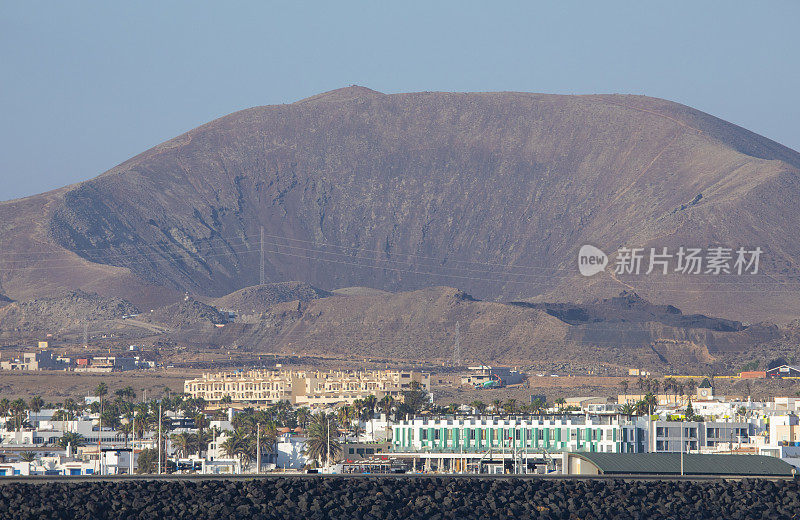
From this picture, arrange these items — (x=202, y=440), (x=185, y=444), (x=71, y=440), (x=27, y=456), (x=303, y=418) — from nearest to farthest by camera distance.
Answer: (x=27, y=456) < (x=185, y=444) < (x=202, y=440) < (x=71, y=440) < (x=303, y=418)

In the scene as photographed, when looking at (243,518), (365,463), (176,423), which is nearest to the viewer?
(243,518)

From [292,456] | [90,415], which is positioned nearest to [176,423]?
[90,415]

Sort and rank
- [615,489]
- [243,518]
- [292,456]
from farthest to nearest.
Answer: [292,456] < [615,489] < [243,518]

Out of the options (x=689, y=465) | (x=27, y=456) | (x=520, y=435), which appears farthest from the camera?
(x=27, y=456)

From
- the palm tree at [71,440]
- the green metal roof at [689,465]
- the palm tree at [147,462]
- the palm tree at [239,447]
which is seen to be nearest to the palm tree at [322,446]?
the palm tree at [239,447]

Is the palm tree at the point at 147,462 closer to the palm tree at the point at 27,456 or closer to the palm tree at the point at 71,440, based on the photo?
the palm tree at the point at 27,456

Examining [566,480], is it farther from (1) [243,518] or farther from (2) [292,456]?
(2) [292,456]

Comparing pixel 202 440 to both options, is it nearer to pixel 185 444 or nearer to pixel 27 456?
pixel 185 444

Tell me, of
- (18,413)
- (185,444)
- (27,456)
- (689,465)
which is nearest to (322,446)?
(185,444)

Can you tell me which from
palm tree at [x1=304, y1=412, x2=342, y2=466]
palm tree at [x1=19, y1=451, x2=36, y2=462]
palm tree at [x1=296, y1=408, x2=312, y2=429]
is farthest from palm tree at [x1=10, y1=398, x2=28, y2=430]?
palm tree at [x1=304, y1=412, x2=342, y2=466]
